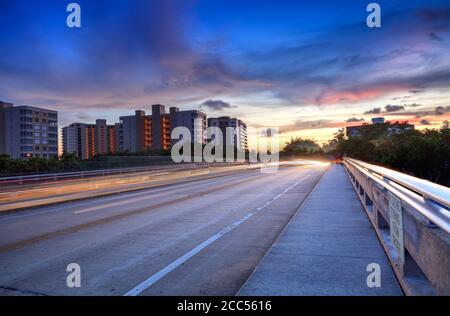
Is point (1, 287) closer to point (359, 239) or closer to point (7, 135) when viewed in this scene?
point (359, 239)

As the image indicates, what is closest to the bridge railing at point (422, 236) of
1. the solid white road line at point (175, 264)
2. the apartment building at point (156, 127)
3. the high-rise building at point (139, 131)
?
the solid white road line at point (175, 264)

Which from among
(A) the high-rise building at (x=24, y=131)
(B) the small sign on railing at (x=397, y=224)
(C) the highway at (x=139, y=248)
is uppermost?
(A) the high-rise building at (x=24, y=131)

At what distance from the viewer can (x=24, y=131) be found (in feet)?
488

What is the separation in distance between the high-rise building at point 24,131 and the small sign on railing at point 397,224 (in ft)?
540

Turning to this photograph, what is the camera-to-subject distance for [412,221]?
406cm

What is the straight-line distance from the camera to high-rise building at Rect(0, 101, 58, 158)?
150625mm

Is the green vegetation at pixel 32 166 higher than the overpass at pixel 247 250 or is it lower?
higher

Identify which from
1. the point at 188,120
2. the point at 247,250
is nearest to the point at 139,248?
the point at 247,250

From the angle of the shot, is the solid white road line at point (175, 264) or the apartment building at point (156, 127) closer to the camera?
the solid white road line at point (175, 264)

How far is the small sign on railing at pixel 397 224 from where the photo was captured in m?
4.46

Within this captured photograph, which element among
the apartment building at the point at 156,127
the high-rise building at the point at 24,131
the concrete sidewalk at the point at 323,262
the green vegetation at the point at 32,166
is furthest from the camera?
the apartment building at the point at 156,127

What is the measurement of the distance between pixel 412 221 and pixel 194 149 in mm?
100770

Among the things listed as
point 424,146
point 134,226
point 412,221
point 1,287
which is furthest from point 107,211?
point 424,146

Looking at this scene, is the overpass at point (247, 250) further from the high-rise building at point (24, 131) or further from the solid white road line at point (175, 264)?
the high-rise building at point (24, 131)
